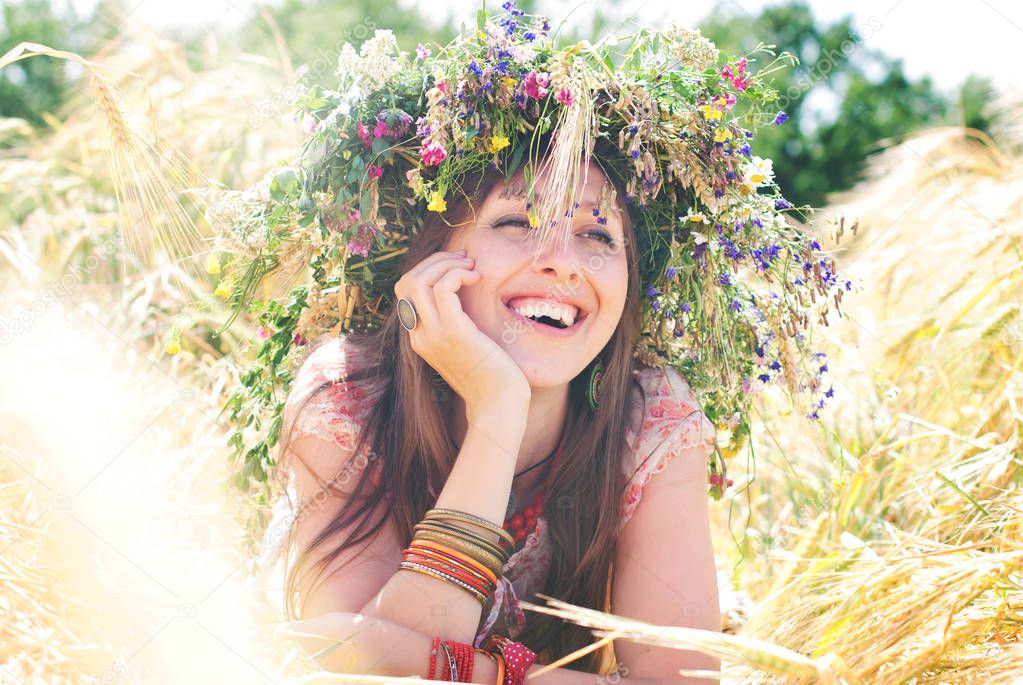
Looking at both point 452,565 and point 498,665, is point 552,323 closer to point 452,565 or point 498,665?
point 452,565

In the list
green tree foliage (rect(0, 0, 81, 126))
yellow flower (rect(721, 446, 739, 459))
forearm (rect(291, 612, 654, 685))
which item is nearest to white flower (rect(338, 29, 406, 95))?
forearm (rect(291, 612, 654, 685))

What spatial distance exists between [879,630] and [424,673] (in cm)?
92

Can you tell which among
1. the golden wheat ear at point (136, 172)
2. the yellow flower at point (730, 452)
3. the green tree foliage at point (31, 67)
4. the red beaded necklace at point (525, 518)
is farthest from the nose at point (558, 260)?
the green tree foliage at point (31, 67)

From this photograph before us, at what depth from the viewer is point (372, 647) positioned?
6.97 ft

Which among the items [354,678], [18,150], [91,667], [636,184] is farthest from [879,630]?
[18,150]

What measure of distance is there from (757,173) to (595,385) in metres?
0.68

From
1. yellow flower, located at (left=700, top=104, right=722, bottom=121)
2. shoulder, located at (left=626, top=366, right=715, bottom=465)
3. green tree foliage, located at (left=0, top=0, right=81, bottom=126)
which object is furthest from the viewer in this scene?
green tree foliage, located at (left=0, top=0, right=81, bottom=126)

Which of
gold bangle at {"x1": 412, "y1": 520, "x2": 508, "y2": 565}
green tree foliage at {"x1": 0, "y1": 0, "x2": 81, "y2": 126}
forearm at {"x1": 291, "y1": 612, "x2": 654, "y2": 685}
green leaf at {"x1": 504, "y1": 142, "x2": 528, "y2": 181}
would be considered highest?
green tree foliage at {"x1": 0, "y1": 0, "x2": 81, "y2": 126}

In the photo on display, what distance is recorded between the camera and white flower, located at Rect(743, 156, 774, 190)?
249cm

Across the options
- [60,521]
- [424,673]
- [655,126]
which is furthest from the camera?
[655,126]

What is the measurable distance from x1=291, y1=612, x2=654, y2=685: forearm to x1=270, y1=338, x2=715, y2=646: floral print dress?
1.14ft

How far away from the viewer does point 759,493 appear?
4.06 meters

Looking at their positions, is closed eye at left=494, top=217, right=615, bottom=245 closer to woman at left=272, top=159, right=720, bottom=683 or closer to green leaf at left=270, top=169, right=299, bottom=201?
woman at left=272, top=159, right=720, bottom=683

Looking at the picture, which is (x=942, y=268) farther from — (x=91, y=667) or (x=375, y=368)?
(x=91, y=667)
